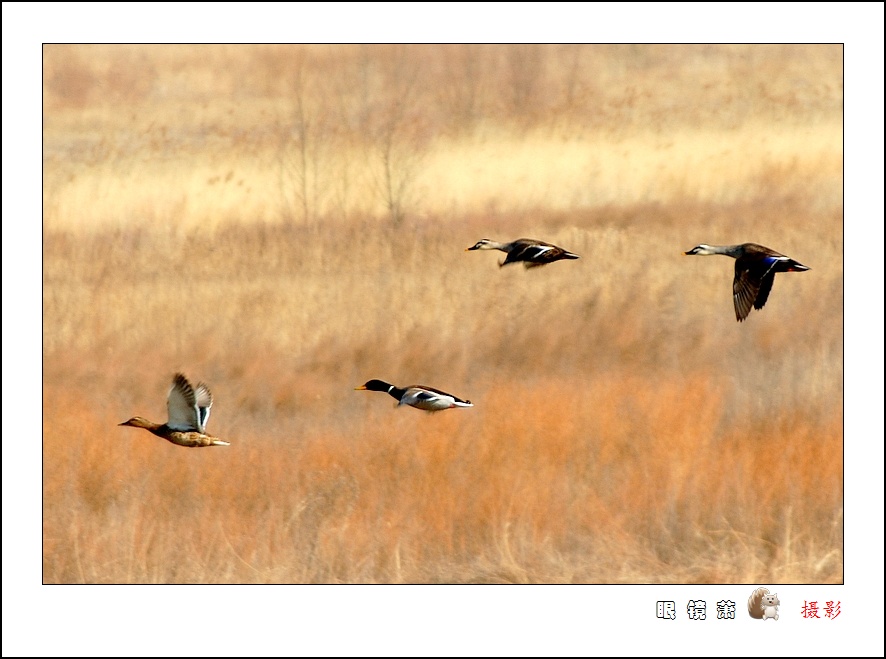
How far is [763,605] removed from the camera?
14211mm

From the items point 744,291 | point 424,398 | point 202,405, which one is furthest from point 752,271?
point 202,405

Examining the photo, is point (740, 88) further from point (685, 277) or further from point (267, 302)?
point (267, 302)

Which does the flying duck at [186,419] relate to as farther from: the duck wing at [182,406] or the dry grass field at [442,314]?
the dry grass field at [442,314]

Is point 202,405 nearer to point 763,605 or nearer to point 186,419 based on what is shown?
point 186,419

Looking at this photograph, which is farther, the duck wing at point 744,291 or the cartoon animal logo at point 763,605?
the duck wing at point 744,291

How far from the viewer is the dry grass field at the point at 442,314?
15.1 metres

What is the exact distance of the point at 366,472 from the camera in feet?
49.7

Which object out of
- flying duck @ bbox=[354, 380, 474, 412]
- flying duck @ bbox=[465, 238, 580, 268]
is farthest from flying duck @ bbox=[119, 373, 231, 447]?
flying duck @ bbox=[465, 238, 580, 268]

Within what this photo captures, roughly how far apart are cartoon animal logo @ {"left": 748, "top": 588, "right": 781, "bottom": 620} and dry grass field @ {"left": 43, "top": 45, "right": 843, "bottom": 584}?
558 mm

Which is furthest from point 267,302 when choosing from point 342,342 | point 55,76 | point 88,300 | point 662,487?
point 662,487

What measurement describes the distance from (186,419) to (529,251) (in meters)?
3.90

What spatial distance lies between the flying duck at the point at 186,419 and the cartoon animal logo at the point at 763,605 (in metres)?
5.31

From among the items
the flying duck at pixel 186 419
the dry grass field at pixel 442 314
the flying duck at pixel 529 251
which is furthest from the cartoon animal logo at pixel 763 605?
the flying duck at pixel 186 419

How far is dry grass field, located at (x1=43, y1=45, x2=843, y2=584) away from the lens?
49.5ft
